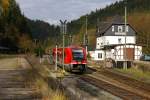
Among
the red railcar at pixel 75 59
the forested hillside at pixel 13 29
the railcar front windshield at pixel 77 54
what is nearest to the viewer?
the red railcar at pixel 75 59

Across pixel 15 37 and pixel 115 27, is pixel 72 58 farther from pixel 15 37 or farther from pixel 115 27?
pixel 15 37

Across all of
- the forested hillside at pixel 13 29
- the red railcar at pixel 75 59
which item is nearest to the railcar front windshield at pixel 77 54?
the red railcar at pixel 75 59

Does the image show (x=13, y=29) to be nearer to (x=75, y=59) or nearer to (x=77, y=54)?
(x=77, y=54)

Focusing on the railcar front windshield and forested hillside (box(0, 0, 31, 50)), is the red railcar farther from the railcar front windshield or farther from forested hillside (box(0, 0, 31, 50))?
forested hillside (box(0, 0, 31, 50))

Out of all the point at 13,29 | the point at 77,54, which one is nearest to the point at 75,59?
the point at 77,54

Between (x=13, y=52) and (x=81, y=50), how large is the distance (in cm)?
7949

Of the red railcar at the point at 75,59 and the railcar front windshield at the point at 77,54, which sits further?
the railcar front windshield at the point at 77,54

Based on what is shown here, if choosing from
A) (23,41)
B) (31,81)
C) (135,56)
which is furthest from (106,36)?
(31,81)

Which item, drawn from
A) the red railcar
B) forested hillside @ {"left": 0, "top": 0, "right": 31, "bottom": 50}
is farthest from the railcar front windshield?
forested hillside @ {"left": 0, "top": 0, "right": 31, "bottom": 50}

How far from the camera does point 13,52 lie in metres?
127

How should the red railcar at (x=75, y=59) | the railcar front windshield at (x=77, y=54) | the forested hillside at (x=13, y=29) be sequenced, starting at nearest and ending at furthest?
the red railcar at (x=75, y=59)
the railcar front windshield at (x=77, y=54)
the forested hillside at (x=13, y=29)

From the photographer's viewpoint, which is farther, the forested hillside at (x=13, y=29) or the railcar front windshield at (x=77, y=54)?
the forested hillside at (x=13, y=29)

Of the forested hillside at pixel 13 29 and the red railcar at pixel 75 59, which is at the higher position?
the forested hillside at pixel 13 29

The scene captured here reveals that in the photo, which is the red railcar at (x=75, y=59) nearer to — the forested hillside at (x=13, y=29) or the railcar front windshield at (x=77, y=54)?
the railcar front windshield at (x=77, y=54)
